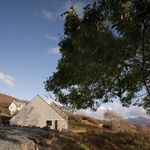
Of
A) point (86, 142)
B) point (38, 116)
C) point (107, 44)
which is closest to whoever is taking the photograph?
point (107, 44)

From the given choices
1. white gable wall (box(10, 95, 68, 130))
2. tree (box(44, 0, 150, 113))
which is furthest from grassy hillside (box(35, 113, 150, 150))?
white gable wall (box(10, 95, 68, 130))

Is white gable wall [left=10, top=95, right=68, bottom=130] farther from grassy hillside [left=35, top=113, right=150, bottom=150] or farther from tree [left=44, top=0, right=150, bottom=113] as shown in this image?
tree [left=44, top=0, right=150, bottom=113]

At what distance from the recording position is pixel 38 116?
112 ft

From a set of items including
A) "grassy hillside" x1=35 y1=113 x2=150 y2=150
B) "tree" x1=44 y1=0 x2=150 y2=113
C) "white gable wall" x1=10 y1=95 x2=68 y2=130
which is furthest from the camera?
"white gable wall" x1=10 y1=95 x2=68 y2=130

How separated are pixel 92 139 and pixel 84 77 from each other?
33.7 ft

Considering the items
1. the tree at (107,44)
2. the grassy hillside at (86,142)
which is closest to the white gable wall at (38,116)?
the grassy hillside at (86,142)

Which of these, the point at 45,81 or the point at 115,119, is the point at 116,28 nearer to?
the point at 45,81

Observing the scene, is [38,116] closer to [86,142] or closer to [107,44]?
[86,142]

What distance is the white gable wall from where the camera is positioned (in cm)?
3416

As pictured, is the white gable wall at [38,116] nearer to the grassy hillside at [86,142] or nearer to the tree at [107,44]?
the grassy hillside at [86,142]

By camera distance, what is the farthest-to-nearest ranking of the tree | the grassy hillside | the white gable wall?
the white gable wall, the grassy hillside, the tree

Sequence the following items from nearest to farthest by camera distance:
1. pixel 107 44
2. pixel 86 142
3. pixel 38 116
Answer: pixel 107 44, pixel 86 142, pixel 38 116

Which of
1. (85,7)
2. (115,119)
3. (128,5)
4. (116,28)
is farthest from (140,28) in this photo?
(115,119)

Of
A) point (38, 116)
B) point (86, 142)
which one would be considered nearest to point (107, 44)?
point (86, 142)
